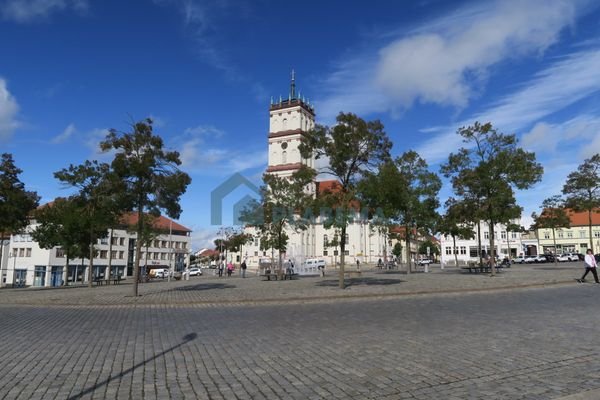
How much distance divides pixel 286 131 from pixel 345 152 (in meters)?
80.3

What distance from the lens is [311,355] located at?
761 cm

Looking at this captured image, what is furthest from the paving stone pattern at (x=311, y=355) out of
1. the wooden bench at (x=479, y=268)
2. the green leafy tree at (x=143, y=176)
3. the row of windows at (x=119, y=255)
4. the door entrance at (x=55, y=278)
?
the row of windows at (x=119, y=255)

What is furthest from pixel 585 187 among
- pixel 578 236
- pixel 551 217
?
pixel 578 236

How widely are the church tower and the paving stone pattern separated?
282 feet

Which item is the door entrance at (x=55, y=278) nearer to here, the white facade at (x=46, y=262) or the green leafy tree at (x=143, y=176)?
the white facade at (x=46, y=262)

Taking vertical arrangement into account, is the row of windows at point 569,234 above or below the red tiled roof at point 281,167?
below

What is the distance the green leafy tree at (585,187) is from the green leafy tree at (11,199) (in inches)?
1637

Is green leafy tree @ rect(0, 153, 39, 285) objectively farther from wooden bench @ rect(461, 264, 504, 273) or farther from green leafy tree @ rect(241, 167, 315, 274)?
wooden bench @ rect(461, 264, 504, 273)

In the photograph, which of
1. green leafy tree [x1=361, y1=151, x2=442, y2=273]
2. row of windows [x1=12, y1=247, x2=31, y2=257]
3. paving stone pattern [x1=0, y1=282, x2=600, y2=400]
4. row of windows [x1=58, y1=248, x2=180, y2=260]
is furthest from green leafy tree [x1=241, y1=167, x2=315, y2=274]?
row of windows [x1=12, y1=247, x2=31, y2=257]

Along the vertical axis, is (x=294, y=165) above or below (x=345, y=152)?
above

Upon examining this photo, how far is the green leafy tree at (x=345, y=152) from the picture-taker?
2234cm

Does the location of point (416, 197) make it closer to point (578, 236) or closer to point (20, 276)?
point (20, 276)

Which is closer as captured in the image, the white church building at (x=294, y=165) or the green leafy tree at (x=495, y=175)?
the green leafy tree at (x=495, y=175)

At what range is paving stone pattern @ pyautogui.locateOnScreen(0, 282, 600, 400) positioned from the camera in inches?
223
